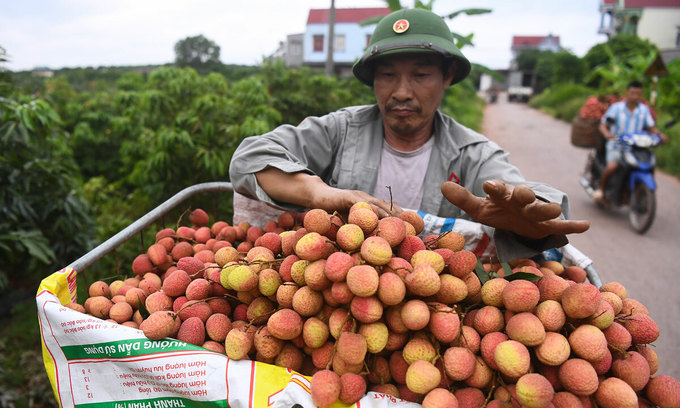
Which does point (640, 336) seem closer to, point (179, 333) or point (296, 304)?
point (296, 304)

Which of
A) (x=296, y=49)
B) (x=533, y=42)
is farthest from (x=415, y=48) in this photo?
(x=533, y=42)

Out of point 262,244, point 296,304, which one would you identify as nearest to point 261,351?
point 296,304

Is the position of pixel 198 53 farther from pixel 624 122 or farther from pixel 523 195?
pixel 523 195

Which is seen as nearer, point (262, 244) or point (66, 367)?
point (66, 367)

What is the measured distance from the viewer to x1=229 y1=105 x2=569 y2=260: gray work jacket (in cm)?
186

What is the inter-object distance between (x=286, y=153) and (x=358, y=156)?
49 cm

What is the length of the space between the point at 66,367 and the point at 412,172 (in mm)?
1671

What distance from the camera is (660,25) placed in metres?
31.2

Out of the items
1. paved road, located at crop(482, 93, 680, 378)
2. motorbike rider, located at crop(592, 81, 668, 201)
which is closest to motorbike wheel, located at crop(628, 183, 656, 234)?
paved road, located at crop(482, 93, 680, 378)

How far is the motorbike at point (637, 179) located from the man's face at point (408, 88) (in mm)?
4515

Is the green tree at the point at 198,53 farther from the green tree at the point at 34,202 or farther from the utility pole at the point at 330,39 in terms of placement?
the green tree at the point at 34,202


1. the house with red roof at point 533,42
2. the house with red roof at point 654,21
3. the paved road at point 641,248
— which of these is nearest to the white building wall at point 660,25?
the house with red roof at point 654,21

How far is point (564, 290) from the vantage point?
3.91 feet

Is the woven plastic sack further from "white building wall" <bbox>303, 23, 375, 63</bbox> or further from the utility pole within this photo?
"white building wall" <bbox>303, 23, 375, 63</bbox>
